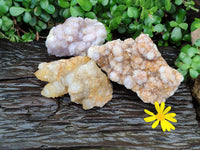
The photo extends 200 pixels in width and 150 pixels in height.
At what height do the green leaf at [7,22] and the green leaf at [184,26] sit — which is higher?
the green leaf at [184,26]

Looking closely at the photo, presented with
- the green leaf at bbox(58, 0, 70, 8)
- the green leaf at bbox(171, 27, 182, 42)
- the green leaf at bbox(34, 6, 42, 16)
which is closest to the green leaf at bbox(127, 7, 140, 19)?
the green leaf at bbox(171, 27, 182, 42)

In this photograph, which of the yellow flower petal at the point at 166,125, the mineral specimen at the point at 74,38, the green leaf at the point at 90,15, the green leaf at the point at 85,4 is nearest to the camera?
the yellow flower petal at the point at 166,125

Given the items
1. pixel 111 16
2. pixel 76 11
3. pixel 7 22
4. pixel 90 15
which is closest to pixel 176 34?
pixel 111 16

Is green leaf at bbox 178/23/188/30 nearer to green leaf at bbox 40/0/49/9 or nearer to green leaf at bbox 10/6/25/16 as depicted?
green leaf at bbox 40/0/49/9

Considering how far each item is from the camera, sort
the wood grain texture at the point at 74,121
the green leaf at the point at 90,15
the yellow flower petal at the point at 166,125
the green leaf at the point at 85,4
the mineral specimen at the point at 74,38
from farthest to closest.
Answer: the green leaf at the point at 90,15
the green leaf at the point at 85,4
the mineral specimen at the point at 74,38
the yellow flower petal at the point at 166,125
the wood grain texture at the point at 74,121

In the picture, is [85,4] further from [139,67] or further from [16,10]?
[139,67]

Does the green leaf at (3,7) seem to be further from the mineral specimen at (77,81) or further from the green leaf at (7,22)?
the mineral specimen at (77,81)

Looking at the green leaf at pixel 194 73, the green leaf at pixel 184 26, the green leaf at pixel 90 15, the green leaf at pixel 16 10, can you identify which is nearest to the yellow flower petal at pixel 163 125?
the green leaf at pixel 194 73

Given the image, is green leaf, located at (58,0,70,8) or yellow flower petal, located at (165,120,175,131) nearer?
yellow flower petal, located at (165,120,175,131)
